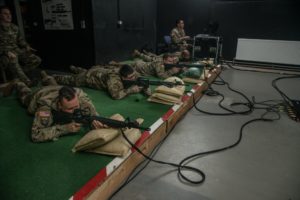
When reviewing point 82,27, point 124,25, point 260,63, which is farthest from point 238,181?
point 260,63

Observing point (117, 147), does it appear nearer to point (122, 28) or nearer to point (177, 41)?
point (122, 28)

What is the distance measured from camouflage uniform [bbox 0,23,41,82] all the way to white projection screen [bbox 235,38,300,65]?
18.6 ft

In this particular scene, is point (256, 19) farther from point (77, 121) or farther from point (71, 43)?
point (77, 121)

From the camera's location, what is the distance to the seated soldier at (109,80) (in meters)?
2.94

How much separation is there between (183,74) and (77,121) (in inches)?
109

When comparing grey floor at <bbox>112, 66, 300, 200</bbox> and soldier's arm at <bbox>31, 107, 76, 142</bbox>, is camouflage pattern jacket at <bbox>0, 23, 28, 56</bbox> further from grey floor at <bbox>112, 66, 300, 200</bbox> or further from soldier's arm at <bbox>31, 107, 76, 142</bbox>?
grey floor at <bbox>112, 66, 300, 200</bbox>

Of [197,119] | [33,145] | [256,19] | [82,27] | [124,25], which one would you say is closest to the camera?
[33,145]

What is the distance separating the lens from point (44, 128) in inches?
72.2

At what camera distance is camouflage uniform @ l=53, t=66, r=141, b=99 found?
116 inches

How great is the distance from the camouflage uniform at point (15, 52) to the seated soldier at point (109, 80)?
2.52 feet

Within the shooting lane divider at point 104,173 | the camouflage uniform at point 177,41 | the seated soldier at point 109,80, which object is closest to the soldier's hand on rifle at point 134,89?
the seated soldier at point 109,80

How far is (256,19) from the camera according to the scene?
643cm

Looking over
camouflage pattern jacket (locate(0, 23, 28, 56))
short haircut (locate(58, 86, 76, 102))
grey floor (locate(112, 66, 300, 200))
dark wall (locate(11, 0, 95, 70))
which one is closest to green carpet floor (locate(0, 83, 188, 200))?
grey floor (locate(112, 66, 300, 200))

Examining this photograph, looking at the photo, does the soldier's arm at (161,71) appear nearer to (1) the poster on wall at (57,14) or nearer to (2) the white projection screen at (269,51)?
(1) the poster on wall at (57,14)
